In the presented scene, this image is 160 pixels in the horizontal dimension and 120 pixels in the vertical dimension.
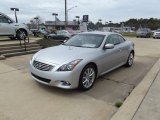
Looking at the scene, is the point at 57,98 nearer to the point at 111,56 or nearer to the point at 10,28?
the point at 111,56

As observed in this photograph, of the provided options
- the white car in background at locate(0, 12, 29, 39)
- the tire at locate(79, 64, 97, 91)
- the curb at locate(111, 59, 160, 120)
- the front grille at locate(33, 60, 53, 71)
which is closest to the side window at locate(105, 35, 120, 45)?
the tire at locate(79, 64, 97, 91)

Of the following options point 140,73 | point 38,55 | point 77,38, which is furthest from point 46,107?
point 140,73

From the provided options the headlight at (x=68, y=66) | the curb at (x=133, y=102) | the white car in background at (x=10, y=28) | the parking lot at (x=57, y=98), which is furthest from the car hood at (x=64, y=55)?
the white car in background at (x=10, y=28)

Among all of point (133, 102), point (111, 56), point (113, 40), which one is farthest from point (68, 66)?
point (113, 40)

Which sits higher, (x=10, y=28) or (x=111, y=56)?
(x=10, y=28)

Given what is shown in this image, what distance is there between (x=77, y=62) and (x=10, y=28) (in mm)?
8176

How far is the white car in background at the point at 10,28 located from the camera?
11289 mm

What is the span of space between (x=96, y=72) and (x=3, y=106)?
2.49 metres

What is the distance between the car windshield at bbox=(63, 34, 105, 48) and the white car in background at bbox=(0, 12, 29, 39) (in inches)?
249

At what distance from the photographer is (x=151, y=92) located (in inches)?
192

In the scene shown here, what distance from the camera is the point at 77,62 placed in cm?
466

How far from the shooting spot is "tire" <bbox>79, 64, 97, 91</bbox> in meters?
4.79

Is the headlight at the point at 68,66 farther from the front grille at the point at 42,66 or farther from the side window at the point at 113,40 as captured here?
the side window at the point at 113,40

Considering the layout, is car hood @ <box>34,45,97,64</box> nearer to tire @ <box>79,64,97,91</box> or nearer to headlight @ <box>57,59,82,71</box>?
headlight @ <box>57,59,82,71</box>
